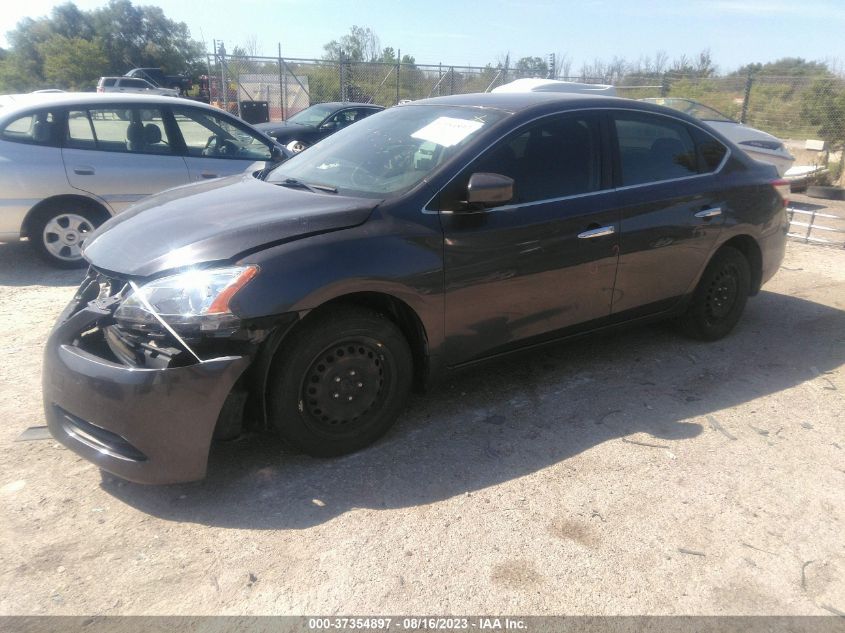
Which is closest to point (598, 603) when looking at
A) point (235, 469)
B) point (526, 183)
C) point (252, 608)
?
point (252, 608)

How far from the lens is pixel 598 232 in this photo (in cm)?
388

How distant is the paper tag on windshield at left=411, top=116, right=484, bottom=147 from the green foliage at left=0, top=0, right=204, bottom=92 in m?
49.5

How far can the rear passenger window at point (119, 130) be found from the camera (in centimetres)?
641

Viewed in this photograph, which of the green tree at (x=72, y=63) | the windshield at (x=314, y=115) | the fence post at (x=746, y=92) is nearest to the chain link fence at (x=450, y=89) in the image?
the fence post at (x=746, y=92)

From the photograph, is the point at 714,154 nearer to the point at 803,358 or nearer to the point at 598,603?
the point at 803,358

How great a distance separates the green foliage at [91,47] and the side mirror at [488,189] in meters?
50.2

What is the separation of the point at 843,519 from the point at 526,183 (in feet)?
7.43

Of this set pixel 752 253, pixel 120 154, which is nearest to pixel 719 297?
pixel 752 253

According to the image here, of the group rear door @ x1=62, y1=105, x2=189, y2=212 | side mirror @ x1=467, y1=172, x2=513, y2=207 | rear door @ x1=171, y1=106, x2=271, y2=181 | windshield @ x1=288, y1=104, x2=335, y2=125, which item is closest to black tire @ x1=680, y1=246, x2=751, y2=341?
side mirror @ x1=467, y1=172, x2=513, y2=207

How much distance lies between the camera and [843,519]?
Result: 2932 millimetres

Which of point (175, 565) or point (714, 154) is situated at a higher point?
point (714, 154)

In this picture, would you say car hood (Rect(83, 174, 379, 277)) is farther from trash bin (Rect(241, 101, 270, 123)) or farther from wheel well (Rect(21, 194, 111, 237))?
trash bin (Rect(241, 101, 270, 123))

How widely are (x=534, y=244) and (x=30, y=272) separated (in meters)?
5.30

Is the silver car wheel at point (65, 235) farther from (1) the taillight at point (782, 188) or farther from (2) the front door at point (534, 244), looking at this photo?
(1) the taillight at point (782, 188)
